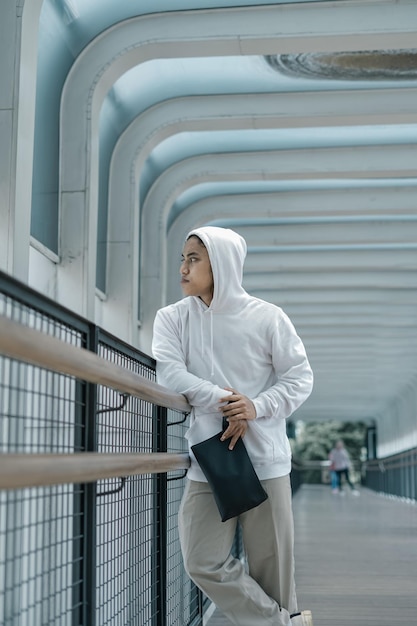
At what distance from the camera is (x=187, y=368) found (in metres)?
3.43

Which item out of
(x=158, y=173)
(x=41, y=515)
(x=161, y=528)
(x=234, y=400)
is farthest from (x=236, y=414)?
(x=158, y=173)

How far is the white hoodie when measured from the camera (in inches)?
128

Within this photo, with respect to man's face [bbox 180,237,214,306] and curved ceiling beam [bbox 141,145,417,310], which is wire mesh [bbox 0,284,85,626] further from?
curved ceiling beam [bbox 141,145,417,310]

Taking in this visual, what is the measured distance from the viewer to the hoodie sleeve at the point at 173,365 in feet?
10.7

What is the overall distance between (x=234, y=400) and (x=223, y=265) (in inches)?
18.6

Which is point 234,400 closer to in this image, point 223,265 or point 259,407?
point 259,407

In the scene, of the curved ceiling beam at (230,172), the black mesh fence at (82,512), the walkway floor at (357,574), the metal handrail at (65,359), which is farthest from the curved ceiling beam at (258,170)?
the metal handrail at (65,359)

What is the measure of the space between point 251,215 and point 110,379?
1022 centimetres

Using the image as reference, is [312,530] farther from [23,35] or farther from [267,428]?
[267,428]

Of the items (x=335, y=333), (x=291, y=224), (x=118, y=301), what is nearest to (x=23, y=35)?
(x=118, y=301)

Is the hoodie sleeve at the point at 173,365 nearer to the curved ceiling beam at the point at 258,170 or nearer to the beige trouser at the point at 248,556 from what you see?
the beige trouser at the point at 248,556

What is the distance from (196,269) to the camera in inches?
131

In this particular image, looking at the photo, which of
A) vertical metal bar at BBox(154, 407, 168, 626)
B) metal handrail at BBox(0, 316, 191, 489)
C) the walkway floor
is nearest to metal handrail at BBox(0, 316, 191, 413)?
metal handrail at BBox(0, 316, 191, 489)

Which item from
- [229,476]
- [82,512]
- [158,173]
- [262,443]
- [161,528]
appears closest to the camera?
[82,512]
